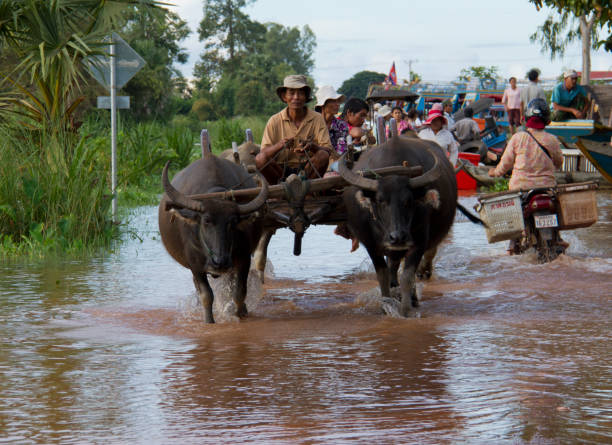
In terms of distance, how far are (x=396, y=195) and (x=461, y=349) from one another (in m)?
1.56

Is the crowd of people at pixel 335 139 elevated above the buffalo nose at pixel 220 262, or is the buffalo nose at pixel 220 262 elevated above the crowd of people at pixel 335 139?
the crowd of people at pixel 335 139

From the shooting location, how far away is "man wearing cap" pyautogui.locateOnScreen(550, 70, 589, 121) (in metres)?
17.6

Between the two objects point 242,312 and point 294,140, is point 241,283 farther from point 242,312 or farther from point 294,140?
point 294,140

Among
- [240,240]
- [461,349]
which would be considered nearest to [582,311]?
[461,349]

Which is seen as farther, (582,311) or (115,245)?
(115,245)

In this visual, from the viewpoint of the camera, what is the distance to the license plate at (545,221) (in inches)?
402

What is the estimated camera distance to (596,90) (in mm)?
18172

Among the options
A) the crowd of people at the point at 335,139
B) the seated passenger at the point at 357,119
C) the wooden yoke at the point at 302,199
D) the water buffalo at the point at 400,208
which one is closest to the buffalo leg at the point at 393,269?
the water buffalo at the point at 400,208

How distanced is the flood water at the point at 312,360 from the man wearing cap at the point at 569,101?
7.57 m

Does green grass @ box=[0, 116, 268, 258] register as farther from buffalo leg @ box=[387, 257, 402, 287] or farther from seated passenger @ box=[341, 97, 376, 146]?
buffalo leg @ box=[387, 257, 402, 287]

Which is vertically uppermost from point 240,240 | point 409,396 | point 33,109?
point 33,109

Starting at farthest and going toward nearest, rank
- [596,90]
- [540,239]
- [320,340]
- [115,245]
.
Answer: [596,90] < [115,245] < [540,239] < [320,340]

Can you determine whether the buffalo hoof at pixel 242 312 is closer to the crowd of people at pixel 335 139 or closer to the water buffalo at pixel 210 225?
the water buffalo at pixel 210 225

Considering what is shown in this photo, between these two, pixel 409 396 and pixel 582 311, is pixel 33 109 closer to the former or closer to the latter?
pixel 582 311
